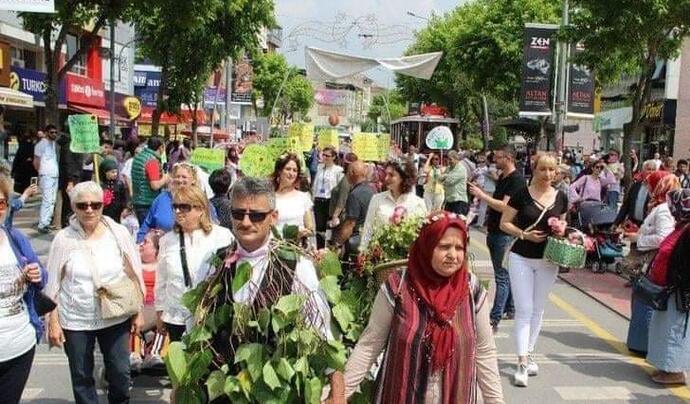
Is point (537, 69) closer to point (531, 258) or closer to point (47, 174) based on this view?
point (47, 174)

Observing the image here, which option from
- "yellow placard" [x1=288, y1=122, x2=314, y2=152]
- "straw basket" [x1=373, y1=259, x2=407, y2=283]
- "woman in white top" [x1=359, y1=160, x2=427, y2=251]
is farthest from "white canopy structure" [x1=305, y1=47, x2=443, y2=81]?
"straw basket" [x1=373, y1=259, x2=407, y2=283]

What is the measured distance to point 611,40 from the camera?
480 inches

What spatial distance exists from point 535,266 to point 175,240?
276cm

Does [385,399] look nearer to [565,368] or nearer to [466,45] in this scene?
[565,368]

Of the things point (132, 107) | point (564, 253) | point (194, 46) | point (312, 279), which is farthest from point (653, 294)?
point (132, 107)

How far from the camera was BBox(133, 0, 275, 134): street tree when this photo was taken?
2273 centimetres

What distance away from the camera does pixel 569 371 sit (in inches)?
248

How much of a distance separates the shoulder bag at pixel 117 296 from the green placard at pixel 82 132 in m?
6.09

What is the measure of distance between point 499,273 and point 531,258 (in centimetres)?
151

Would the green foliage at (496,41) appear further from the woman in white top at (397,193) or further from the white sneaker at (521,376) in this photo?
the white sneaker at (521,376)

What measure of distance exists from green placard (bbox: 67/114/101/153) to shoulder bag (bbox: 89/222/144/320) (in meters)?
6.09

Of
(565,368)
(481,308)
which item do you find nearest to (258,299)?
(481,308)

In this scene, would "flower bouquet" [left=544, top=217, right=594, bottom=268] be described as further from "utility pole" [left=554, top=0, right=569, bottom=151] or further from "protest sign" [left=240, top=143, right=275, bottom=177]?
"utility pole" [left=554, top=0, right=569, bottom=151]

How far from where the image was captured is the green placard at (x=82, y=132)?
996cm
